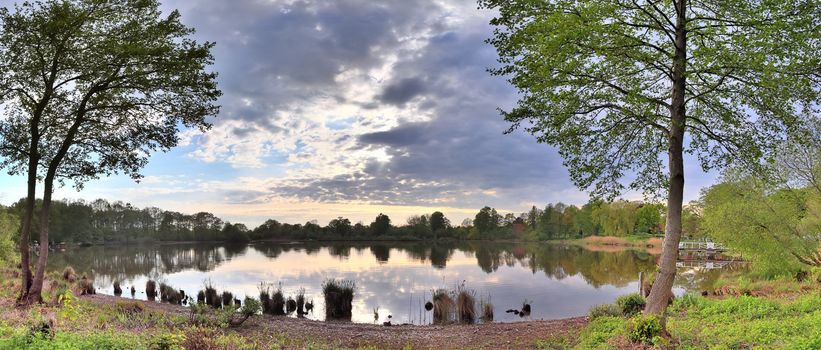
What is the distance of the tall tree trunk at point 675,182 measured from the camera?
36.7 ft

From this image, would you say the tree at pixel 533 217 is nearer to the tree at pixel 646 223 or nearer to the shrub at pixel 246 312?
the tree at pixel 646 223

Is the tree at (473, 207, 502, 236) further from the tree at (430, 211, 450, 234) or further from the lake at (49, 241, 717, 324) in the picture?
the lake at (49, 241, 717, 324)

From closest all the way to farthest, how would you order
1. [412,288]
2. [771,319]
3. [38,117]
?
1. [771,319]
2. [38,117]
3. [412,288]

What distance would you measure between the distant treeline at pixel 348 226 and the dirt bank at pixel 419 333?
3501 inches

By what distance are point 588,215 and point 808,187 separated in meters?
88.2

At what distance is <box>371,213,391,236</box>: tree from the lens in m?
126

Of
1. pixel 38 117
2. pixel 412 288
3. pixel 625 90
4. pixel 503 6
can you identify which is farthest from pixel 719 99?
pixel 412 288

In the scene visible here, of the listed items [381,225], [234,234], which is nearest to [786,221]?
[381,225]

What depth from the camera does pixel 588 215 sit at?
11356 cm

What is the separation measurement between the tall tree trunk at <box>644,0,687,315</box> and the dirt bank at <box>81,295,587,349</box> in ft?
12.4

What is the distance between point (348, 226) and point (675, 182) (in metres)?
117

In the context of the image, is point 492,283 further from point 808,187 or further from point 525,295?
point 808,187

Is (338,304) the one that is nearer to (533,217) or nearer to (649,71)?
(649,71)

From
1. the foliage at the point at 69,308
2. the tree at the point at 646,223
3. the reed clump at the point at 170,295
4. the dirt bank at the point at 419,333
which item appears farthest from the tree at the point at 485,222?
the foliage at the point at 69,308
